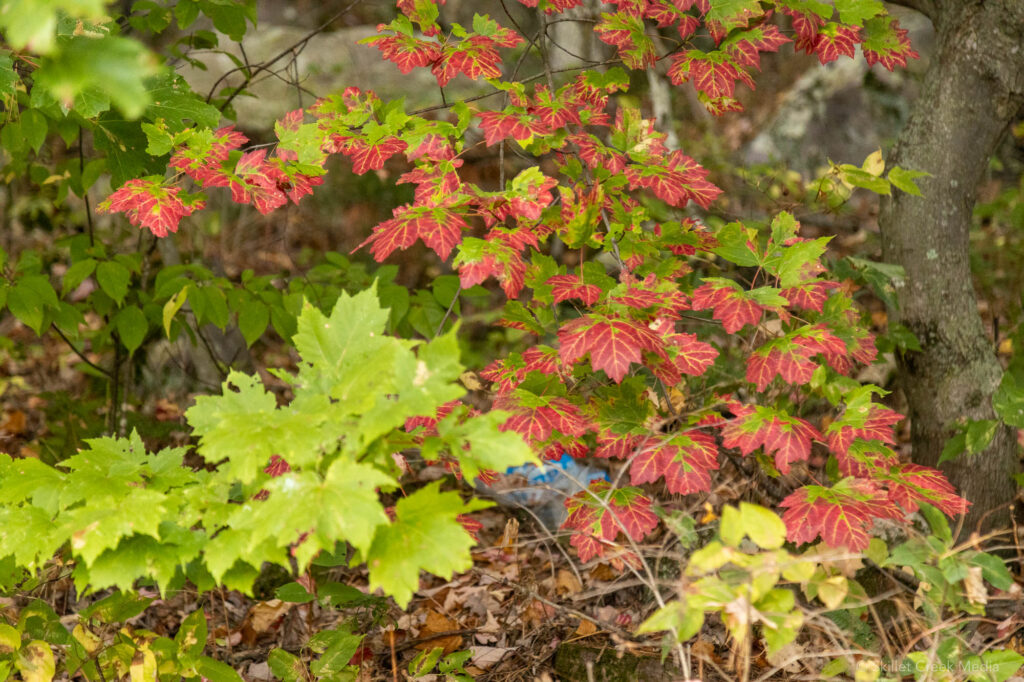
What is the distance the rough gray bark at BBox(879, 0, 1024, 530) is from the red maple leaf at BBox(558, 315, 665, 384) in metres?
1.57

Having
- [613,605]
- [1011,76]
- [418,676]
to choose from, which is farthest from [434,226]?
[1011,76]

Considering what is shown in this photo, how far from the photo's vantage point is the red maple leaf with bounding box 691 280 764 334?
1.99 metres

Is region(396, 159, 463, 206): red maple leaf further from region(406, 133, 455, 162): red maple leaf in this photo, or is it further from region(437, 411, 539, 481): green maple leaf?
region(437, 411, 539, 481): green maple leaf

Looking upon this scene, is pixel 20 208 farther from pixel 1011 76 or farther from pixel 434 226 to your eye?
pixel 1011 76

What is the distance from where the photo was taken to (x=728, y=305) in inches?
79.7

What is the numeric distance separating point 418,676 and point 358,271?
1697mm

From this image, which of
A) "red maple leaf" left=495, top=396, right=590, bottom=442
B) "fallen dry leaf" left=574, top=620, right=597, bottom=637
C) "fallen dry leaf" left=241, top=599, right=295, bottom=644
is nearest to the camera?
"red maple leaf" left=495, top=396, right=590, bottom=442

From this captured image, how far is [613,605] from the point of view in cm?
292

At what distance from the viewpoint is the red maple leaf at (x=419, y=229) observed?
Answer: 1.92 meters

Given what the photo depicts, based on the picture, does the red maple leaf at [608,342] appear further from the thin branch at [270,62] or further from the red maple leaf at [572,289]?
the thin branch at [270,62]

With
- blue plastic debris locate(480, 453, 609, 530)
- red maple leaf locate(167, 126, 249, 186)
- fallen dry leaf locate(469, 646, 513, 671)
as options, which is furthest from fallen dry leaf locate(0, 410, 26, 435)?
fallen dry leaf locate(469, 646, 513, 671)

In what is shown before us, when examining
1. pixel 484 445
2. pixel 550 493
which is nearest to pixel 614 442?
pixel 484 445

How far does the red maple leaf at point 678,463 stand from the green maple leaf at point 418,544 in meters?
0.64

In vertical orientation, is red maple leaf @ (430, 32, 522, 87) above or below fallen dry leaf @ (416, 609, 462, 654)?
above
